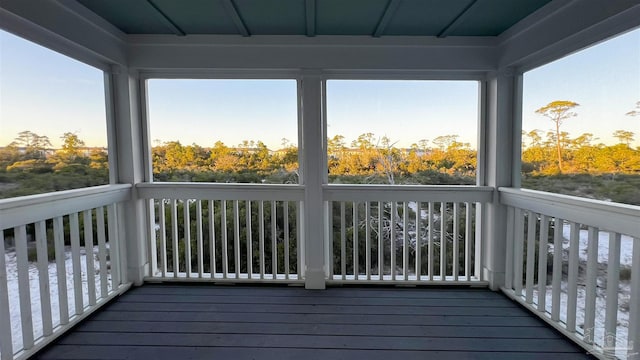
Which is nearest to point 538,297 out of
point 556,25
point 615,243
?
point 615,243

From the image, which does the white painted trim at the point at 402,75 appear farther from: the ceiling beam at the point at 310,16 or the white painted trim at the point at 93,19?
the white painted trim at the point at 93,19

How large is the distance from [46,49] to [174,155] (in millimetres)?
1089

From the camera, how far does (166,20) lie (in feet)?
7.14

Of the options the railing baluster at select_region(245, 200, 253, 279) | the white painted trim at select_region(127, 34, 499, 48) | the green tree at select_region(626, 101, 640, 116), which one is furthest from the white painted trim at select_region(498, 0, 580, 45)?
the railing baluster at select_region(245, 200, 253, 279)

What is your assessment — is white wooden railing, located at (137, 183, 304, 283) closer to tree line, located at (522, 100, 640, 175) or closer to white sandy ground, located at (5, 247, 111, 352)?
white sandy ground, located at (5, 247, 111, 352)

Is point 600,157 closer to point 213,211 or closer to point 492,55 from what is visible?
point 492,55

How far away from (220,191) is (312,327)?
4.44 feet

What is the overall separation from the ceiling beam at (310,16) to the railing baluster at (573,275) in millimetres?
2136

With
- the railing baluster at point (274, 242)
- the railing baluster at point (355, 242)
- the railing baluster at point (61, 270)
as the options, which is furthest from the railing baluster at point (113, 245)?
the railing baluster at point (355, 242)

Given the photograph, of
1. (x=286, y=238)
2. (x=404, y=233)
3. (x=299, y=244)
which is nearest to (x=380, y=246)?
(x=404, y=233)

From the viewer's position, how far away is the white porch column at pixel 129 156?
2506mm

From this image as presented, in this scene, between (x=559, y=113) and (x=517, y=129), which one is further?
(x=517, y=129)

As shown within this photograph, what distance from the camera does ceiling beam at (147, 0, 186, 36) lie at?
78.0 inches

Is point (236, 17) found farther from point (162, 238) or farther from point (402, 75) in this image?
point (162, 238)
